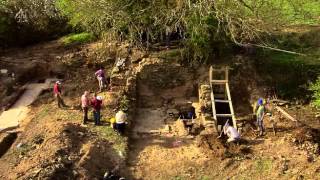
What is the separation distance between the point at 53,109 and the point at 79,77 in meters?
3.02

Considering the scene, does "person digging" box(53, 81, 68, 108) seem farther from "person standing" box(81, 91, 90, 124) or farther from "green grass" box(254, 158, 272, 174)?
"green grass" box(254, 158, 272, 174)

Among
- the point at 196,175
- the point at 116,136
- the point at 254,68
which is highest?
the point at 254,68

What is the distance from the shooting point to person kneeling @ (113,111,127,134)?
16422 mm

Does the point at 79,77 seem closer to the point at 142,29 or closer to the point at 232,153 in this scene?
the point at 142,29

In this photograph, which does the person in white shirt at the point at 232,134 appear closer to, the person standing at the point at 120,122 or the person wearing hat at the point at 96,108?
the person standing at the point at 120,122

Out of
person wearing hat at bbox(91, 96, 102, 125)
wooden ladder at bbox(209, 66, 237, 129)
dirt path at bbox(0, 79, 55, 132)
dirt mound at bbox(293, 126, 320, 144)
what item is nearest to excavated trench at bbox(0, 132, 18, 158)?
dirt path at bbox(0, 79, 55, 132)

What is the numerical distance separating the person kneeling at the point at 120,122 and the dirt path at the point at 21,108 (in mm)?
3543

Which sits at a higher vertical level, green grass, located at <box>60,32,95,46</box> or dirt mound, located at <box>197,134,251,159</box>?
green grass, located at <box>60,32,95,46</box>

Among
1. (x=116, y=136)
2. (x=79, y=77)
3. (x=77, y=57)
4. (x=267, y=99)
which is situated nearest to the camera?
(x=116, y=136)

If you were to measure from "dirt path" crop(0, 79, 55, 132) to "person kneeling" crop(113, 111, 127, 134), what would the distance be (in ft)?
11.6

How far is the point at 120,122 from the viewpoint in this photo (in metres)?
16.4

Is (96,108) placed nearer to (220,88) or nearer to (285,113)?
(220,88)

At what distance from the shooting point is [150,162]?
15773mm

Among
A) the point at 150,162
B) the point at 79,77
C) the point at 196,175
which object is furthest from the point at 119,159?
the point at 79,77
